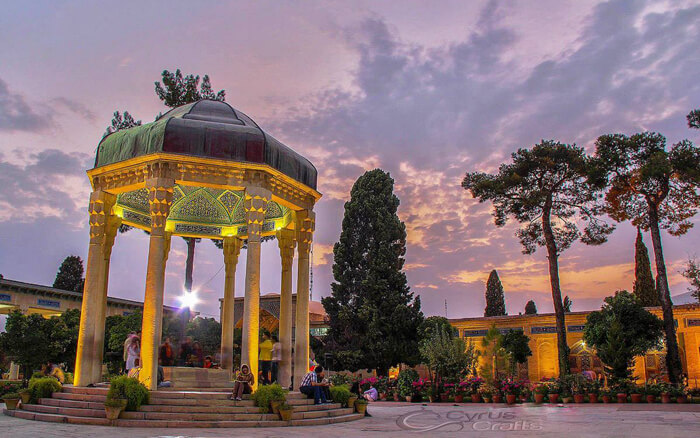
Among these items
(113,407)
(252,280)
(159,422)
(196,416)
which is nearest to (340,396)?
(252,280)

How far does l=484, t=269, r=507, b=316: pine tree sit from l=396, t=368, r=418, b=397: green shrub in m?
24.4

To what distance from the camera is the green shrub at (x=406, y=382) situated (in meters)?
24.0

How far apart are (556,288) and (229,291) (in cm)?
1490

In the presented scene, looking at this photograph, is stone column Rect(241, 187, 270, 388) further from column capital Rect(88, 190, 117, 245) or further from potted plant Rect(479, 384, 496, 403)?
potted plant Rect(479, 384, 496, 403)

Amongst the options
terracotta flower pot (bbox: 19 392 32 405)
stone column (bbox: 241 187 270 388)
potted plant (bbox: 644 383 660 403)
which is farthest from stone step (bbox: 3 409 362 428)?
potted plant (bbox: 644 383 660 403)

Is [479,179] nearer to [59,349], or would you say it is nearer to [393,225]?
[393,225]

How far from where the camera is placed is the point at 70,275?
45.1m

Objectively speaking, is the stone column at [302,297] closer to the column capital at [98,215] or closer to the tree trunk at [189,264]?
the column capital at [98,215]

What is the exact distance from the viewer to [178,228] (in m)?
18.5

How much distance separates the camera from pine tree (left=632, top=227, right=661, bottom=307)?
35750 mm

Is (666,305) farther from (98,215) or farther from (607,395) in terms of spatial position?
(98,215)

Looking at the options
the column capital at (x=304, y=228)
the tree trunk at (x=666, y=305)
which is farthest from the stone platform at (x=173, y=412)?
the tree trunk at (x=666, y=305)

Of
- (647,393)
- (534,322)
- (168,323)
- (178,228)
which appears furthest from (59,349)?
(534,322)

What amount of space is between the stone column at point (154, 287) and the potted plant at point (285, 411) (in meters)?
2.77
